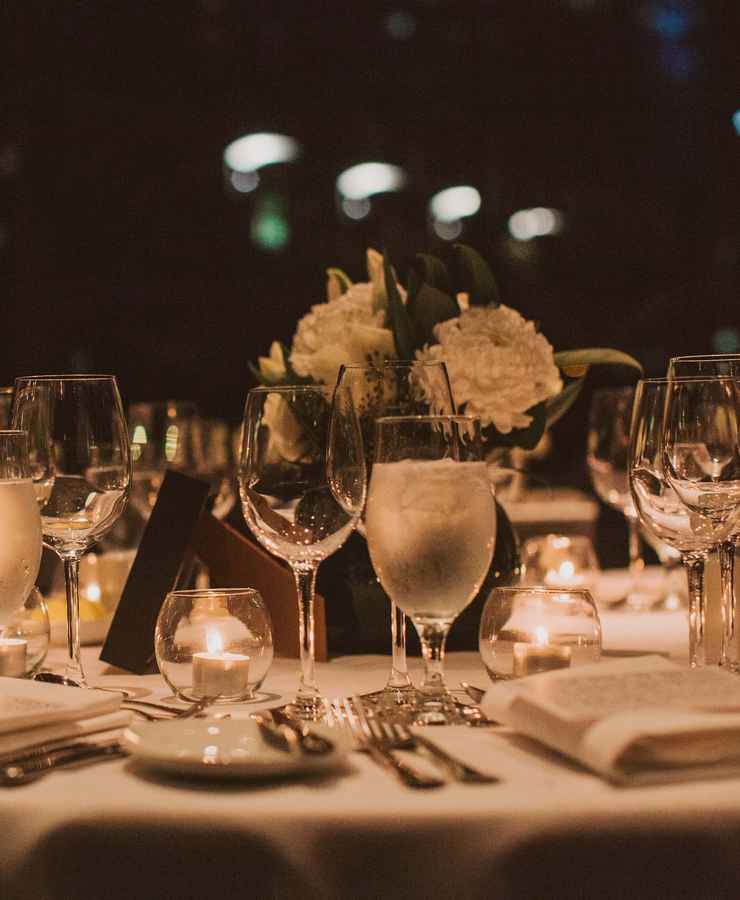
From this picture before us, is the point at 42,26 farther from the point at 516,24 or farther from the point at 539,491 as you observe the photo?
the point at 539,491

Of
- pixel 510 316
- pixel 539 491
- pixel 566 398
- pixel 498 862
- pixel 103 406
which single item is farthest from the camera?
pixel 539 491

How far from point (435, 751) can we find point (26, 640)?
573mm

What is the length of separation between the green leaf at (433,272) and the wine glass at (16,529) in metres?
0.66

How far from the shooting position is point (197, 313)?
666 centimetres

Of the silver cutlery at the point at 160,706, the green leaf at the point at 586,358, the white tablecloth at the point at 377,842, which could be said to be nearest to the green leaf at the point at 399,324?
the green leaf at the point at 586,358

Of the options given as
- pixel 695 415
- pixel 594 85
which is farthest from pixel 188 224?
pixel 695 415

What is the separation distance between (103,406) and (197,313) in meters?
5.44

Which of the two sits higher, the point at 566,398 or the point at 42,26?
the point at 42,26

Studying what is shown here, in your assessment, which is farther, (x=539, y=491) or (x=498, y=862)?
(x=539, y=491)

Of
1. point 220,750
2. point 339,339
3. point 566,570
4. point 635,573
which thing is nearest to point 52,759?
point 220,750

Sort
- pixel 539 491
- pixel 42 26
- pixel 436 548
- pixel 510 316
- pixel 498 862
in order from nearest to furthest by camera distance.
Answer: pixel 498 862, pixel 436 548, pixel 510 316, pixel 539 491, pixel 42 26

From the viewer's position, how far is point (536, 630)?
123 cm

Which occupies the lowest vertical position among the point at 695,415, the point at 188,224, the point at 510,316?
the point at 695,415

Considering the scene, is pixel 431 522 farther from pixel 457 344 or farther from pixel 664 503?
pixel 457 344
